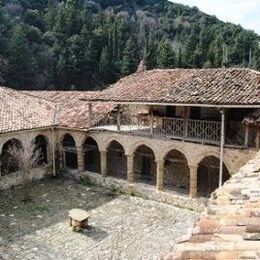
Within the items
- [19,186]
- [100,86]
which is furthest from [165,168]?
[100,86]

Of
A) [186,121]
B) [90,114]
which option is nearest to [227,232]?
[186,121]

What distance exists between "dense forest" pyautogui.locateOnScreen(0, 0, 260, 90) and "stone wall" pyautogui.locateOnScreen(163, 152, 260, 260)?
148 feet

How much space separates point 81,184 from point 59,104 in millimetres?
6518

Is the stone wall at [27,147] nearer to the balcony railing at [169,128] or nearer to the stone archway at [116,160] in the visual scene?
the balcony railing at [169,128]

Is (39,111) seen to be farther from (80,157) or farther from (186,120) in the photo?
(186,120)

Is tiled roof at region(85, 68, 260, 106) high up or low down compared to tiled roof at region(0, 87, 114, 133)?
up

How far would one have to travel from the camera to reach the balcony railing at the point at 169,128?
859 inches

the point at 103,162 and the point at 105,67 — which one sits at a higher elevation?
the point at 105,67

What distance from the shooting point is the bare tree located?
23.5 metres

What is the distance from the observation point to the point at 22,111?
88.4 feet

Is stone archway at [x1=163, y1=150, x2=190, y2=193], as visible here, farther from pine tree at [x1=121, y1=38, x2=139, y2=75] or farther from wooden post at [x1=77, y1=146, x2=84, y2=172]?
pine tree at [x1=121, y1=38, x2=139, y2=75]

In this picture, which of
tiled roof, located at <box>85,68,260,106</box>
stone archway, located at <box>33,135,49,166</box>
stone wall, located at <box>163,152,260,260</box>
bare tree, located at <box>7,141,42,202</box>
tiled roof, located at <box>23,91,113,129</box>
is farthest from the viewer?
stone archway, located at <box>33,135,49,166</box>

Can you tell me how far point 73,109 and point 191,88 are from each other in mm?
9358

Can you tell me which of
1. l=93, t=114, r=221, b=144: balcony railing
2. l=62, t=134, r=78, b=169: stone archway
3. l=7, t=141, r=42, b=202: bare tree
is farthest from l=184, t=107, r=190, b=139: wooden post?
l=62, t=134, r=78, b=169: stone archway
